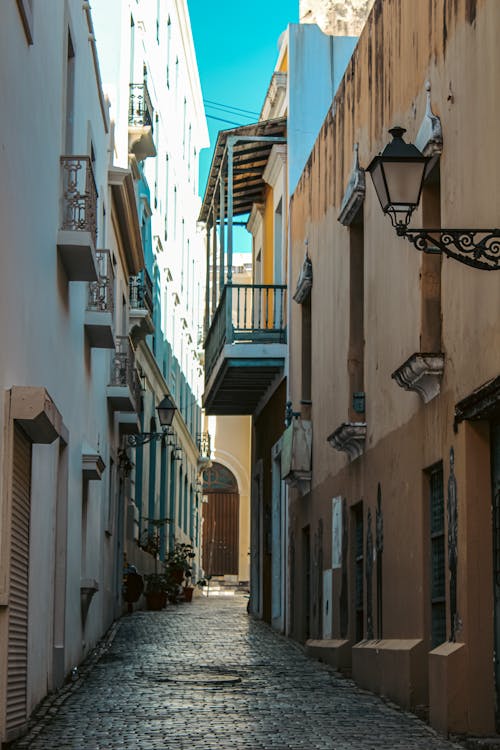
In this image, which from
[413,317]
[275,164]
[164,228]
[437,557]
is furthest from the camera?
[164,228]

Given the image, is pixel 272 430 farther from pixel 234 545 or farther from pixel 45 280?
pixel 234 545

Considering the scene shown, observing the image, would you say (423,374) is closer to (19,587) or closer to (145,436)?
(19,587)

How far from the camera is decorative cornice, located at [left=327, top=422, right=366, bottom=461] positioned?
13.0 meters

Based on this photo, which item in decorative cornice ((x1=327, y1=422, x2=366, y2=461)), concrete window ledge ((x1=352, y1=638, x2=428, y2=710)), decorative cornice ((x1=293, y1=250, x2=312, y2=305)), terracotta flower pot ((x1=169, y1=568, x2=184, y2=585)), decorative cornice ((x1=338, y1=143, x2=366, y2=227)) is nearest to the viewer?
concrete window ledge ((x1=352, y1=638, x2=428, y2=710))

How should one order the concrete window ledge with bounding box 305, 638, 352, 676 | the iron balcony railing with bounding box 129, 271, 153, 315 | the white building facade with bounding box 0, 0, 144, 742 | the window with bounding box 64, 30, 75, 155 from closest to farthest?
the white building facade with bounding box 0, 0, 144, 742 < the window with bounding box 64, 30, 75, 155 < the concrete window ledge with bounding box 305, 638, 352, 676 < the iron balcony railing with bounding box 129, 271, 153, 315

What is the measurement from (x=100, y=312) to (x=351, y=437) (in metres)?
3.14

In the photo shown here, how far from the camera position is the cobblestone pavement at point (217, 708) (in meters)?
8.52

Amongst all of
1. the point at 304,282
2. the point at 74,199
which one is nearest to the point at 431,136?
the point at 74,199

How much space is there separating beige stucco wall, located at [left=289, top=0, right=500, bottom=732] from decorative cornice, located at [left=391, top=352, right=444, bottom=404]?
123mm

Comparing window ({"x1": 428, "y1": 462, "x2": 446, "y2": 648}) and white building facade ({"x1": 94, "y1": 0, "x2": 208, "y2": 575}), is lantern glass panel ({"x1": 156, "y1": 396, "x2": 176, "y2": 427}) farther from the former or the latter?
window ({"x1": 428, "y1": 462, "x2": 446, "y2": 648})

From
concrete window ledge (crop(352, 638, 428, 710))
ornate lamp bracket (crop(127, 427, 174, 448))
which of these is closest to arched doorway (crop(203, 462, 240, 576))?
ornate lamp bracket (crop(127, 427, 174, 448))

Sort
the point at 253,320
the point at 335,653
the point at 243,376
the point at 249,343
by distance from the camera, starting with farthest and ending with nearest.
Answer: the point at 243,376 → the point at 249,343 → the point at 253,320 → the point at 335,653

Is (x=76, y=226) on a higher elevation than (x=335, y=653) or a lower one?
higher

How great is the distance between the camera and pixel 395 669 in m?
10.6
